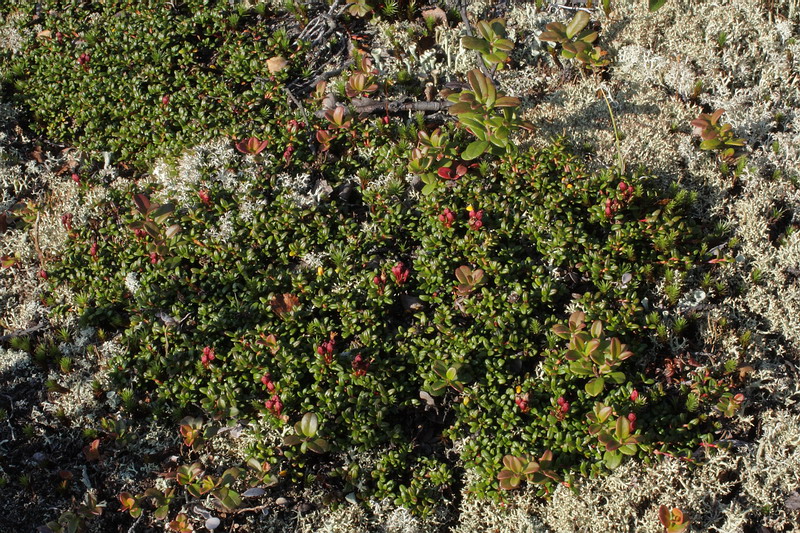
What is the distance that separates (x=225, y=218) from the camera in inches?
174

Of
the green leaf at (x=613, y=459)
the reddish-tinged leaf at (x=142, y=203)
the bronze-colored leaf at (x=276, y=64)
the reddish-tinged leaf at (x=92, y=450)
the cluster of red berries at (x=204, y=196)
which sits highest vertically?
the bronze-colored leaf at (x=276, y=64)

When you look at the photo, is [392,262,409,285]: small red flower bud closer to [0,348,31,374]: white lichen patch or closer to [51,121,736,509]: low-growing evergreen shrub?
[51,121,736,509]: low-growing evergreen shrub

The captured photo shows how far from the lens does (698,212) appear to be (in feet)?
14.2

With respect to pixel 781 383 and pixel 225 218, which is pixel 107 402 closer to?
pixel 225 218

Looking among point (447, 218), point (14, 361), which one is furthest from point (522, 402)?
point (14, 361)

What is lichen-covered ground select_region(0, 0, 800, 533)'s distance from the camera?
338 centimetres

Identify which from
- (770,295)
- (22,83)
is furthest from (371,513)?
(22,83)

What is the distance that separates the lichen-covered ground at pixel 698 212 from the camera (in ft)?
11.1

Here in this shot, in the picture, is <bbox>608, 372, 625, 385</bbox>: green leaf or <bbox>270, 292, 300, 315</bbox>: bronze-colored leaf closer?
<bbox>608, 372, 625, 385</bbox>: green leaf

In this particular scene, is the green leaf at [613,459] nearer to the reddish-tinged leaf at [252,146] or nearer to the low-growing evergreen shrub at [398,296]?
the low-growing evergreen shrub at [398,296]

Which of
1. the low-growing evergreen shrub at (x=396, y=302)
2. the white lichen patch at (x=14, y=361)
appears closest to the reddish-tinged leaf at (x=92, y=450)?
the low-growing evergreen shrub at (x=396, y=302)

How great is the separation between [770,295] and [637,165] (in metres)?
1.21

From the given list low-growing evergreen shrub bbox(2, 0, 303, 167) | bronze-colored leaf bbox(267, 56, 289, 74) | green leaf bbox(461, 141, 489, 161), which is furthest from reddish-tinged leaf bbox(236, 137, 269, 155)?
green leaf bbox(461, 141, 489, 161)

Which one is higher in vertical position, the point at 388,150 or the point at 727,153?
the point at 388,150
